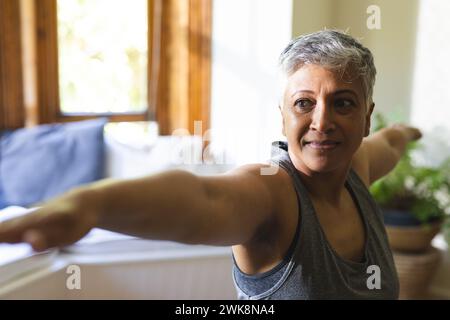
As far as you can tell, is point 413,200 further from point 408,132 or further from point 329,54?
point 329,54

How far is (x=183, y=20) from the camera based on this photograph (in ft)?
5.99

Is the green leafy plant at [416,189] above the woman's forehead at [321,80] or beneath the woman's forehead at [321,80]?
beneath

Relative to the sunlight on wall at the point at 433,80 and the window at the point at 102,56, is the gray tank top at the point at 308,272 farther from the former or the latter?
the window at the point at 102,56

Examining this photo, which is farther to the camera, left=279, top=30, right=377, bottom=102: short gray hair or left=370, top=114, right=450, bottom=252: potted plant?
left=370, top=114, right=450, bottom=252: potted plant

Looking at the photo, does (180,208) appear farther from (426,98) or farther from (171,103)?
(171,103)

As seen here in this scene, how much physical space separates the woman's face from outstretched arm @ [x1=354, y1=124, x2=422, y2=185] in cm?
26

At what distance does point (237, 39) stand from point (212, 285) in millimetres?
736

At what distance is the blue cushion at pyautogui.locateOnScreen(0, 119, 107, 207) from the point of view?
1544 millimetres

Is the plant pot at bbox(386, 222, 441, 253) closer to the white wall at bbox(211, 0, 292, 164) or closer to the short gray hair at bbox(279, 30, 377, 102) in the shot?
the white wall at bbox(211, 0, 292, 164)

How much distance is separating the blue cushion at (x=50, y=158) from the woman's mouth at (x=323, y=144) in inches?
46.2

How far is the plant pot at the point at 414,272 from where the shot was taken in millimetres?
1591

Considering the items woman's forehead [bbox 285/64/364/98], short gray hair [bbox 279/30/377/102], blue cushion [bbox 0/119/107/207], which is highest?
short gray hair [bbox 279/30/377/102]

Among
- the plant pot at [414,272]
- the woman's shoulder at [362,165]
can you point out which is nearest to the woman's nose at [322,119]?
the woman's shoulder at [362,165]

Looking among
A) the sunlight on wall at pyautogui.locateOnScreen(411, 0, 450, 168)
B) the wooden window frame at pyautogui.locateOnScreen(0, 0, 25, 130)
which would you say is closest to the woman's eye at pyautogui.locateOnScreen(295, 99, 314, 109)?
the sunlight on wall at pyautogui.locateOnScreen(411, 0, 450, 168)
